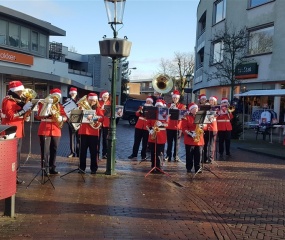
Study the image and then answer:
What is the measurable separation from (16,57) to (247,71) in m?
15.3

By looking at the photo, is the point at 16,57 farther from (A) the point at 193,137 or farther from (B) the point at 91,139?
(A) the point at 193,137

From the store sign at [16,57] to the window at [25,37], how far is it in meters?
1.12

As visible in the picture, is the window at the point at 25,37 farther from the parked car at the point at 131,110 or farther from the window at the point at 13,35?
the parked car at the point at 131,110

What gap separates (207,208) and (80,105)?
13.3 ft

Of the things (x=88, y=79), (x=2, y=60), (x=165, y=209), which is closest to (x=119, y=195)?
(x=165, y=209)

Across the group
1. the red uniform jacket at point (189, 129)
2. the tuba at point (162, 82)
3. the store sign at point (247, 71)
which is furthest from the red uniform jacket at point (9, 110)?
the store sign at point (247, 71)

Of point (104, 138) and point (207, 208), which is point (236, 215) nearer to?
point (207, 208)

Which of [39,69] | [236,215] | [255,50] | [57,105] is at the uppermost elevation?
[255,50]

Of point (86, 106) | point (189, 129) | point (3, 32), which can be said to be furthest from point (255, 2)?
point (86, 106)

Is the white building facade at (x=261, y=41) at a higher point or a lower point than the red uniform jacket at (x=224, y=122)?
higher

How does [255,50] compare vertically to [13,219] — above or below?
above

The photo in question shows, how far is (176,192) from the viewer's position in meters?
7.49

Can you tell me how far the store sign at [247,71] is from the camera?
2561 cm

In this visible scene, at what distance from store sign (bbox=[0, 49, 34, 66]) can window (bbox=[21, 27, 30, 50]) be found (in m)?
1.12
